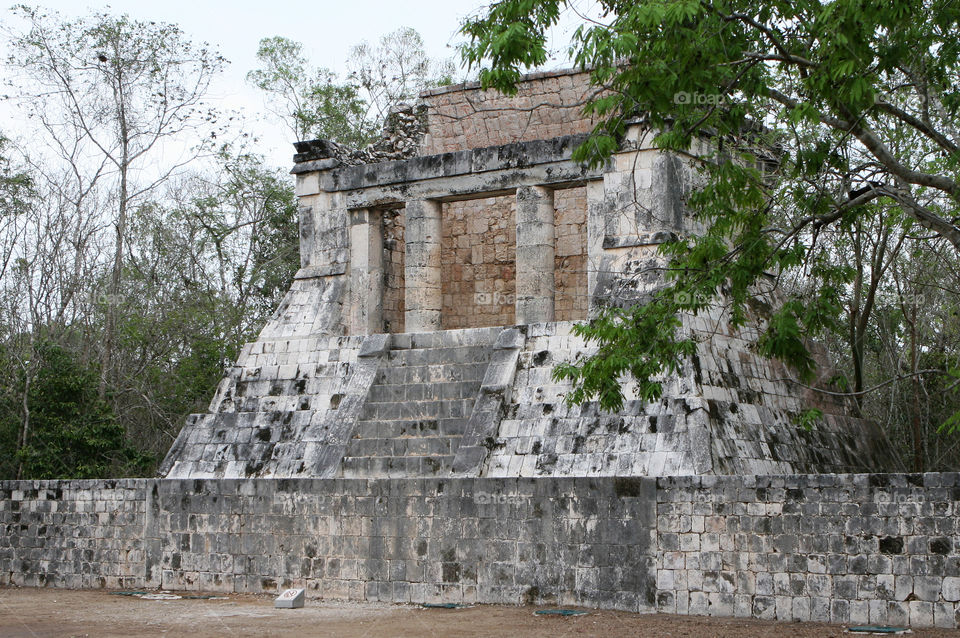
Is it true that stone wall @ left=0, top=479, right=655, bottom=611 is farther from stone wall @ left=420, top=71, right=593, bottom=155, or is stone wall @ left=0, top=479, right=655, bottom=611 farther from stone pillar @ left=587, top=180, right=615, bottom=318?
stone wall @ left=420, top=71, right=593, bottom=155

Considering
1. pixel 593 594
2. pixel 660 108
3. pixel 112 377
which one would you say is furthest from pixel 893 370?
pixel 112 377

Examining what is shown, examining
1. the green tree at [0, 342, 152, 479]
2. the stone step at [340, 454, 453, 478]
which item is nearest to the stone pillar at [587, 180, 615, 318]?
the stone step at [340, 454, 453, 478]

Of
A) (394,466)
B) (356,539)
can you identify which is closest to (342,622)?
(356,539)

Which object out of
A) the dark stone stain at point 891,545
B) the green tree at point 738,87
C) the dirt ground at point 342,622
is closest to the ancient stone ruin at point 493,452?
the dark stone stain at point 891,545

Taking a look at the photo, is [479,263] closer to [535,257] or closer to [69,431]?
[535,257]

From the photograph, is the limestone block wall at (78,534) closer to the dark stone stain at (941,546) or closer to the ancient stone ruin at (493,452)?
the ancient stone ruin at (493,452)

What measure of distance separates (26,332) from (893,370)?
1400 centimetres

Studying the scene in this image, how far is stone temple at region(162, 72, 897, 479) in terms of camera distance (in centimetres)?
1088

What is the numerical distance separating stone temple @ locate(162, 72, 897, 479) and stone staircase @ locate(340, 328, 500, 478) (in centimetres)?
2

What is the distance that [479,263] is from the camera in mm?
15781

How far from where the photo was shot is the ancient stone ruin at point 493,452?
8891mm

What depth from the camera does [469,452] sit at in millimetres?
11016

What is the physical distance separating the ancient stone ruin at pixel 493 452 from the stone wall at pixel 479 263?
1.2 inches

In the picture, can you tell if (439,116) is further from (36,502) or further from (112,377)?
(112,377)
